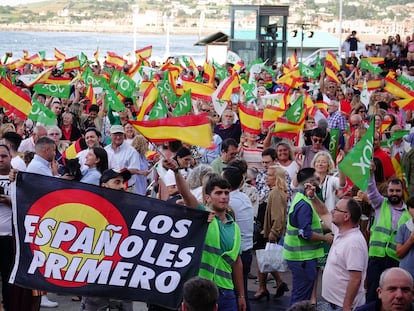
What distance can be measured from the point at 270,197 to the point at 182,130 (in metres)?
2.07

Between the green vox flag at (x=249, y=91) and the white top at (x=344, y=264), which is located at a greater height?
the white top at (x=344, y=264)

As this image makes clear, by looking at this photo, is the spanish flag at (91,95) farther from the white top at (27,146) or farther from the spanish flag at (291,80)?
the white top at (27,146)

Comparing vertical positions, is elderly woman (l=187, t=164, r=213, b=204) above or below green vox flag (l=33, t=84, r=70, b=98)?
above

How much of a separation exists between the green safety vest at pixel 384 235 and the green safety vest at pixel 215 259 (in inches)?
65.3

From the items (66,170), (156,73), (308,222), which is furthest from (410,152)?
(156,73)

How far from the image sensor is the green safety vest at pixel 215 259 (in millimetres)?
7273

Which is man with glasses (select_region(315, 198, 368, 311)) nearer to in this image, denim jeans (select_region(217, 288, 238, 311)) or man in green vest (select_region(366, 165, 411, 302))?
denim jeans (select_region(217, 288, 238, 311))

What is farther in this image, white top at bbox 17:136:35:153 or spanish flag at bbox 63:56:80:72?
spanish flag at bbox 63:56:80:72

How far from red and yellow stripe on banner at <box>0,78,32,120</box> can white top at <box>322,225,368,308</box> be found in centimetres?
757

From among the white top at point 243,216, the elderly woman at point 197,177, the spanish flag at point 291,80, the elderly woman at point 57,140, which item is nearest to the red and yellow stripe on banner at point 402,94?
the elderly woman at point 57,140

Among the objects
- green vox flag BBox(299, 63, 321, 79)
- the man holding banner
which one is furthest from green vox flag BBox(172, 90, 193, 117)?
green vox flag BBox(299, 63, 321, 79)

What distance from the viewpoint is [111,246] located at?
7.15 m

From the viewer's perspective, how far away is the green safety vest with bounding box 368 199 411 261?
8.38 m

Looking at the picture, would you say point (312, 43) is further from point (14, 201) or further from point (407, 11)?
point (407, 11)
